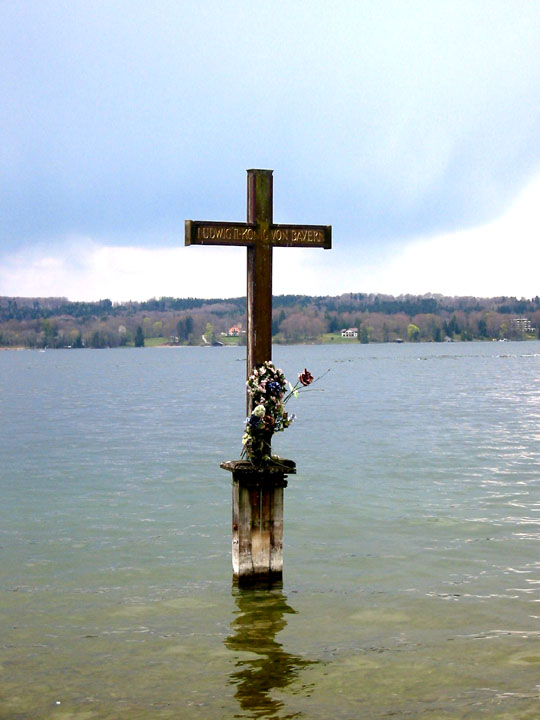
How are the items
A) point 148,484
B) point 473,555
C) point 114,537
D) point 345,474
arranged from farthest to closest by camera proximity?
point 345,474, point 148,484, point 114,537, point 473,555

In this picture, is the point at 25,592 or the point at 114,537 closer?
the point at 25,592

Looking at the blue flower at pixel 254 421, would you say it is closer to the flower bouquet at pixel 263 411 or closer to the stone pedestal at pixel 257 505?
the flower bouquet at pixel 263 411

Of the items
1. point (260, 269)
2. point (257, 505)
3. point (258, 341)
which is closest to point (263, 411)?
point (258, 341)

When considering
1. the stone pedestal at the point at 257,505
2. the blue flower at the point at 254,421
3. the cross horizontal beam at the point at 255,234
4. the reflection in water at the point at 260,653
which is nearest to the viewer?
the reflection in water at the point at 260,653

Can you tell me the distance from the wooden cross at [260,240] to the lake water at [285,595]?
334cm

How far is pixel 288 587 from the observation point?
1351 cm

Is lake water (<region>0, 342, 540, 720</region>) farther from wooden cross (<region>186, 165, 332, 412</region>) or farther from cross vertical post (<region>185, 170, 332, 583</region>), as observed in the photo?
wooden cross (<region>186, 165, 332, 412</region>)

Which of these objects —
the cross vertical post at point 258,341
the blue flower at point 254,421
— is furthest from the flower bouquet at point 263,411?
the cross vertical post at point 258,341

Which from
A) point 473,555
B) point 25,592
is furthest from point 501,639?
point 25,592

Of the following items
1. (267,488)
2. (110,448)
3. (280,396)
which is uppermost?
(280,396)

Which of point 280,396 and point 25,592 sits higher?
point 280,396

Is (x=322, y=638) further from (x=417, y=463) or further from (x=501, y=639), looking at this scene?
(x=417, y=463)

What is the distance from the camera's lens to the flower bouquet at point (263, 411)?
37.3 ft

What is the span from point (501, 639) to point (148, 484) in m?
17.1
